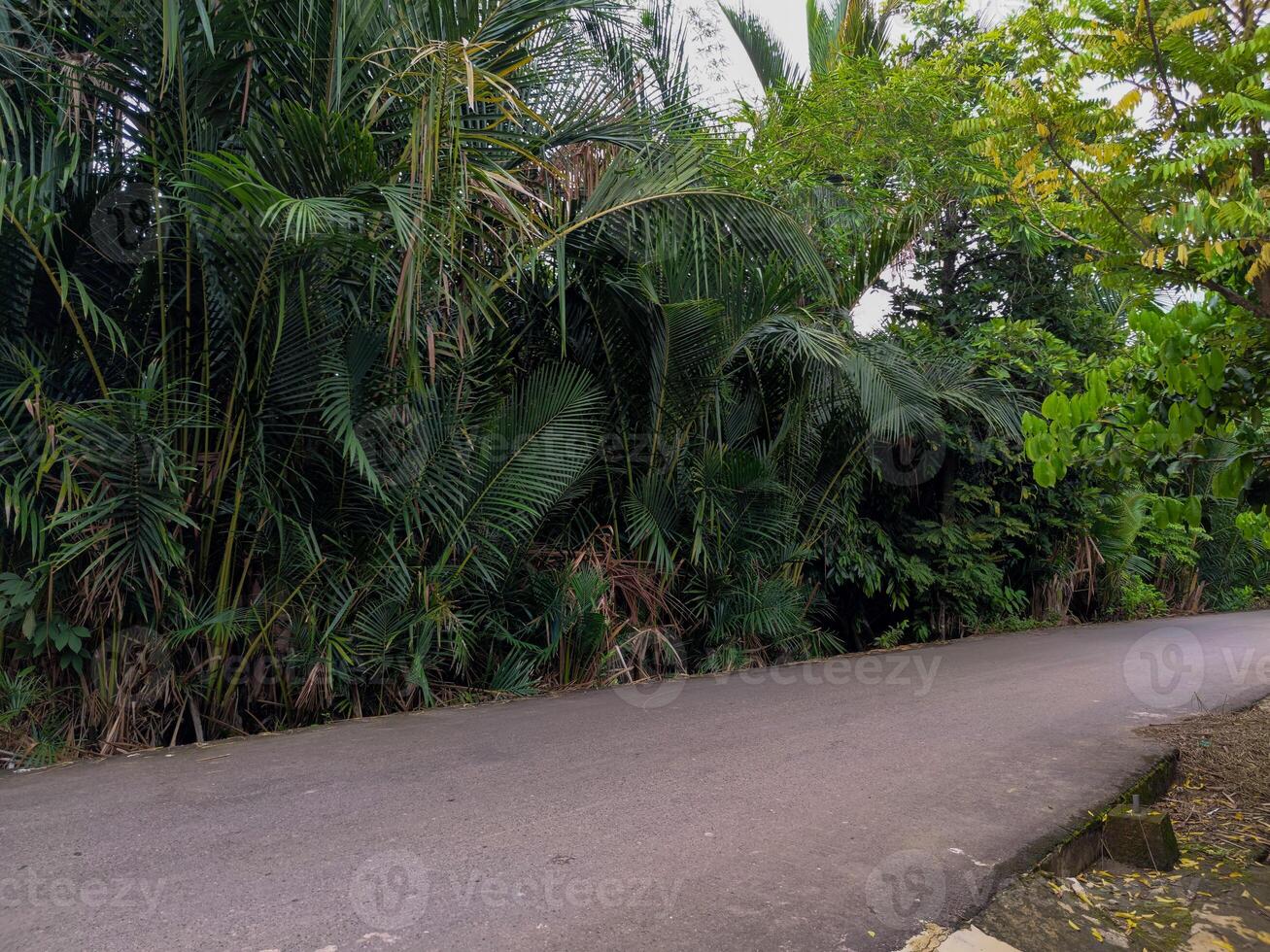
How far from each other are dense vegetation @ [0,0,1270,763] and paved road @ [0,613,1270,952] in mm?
758

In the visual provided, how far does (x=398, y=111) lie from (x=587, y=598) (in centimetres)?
Result: 329

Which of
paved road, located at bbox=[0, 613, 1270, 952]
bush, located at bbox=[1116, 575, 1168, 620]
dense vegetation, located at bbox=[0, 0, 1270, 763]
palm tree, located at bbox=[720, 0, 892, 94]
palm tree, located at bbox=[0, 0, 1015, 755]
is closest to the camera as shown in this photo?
paved road, located at bbox=[0, 613, 1270, 952]

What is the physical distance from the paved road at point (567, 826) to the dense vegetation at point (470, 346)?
76 centimetres

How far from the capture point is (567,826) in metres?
3.37

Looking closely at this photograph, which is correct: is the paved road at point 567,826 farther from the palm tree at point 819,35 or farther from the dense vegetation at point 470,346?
the palm tree at point 819,35

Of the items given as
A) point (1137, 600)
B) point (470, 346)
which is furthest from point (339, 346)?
point (1137, 600)

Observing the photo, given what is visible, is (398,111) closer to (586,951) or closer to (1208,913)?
(586,951)

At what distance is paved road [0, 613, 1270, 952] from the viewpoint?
2.57m

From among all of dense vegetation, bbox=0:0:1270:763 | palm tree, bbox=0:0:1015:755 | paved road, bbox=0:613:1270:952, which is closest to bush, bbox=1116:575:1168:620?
dense vegetation, bbox=0:0:1270:763

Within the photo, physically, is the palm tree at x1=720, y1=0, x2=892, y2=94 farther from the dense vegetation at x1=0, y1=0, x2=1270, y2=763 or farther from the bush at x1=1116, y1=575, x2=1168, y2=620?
the bush at x1=1116, y1=575, x2=1168, y2=620

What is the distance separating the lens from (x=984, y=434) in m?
9.82

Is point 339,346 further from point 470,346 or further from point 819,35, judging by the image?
point 819,35

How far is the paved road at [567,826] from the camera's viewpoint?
2.57 meters

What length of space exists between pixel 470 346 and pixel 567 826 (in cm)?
316
